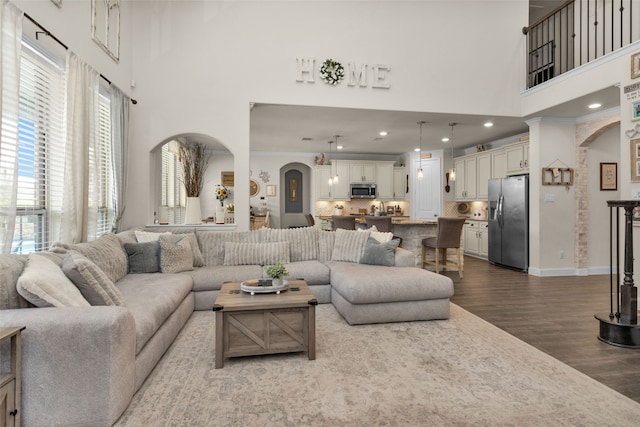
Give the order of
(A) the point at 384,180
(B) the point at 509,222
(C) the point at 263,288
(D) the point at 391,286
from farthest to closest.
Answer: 1. (A) the point at 384,180
2. (B) the point at 509,222
3. (D) the point at 391,286
4. (C) the point at 263,288

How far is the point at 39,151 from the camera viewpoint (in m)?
2.96

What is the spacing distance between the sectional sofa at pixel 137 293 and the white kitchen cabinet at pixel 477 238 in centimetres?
429

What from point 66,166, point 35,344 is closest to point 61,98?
point 66,166

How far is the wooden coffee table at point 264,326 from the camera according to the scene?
8.60ft

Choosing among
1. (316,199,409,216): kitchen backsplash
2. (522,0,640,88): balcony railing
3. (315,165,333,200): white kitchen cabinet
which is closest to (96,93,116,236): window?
(315,165,333,200): white kitchen cabinet

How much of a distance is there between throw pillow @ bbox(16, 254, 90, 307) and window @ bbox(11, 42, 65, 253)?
80 centimetres

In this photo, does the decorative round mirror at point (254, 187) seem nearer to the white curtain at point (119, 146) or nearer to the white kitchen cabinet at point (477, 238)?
the white curtain at point (119, 146)

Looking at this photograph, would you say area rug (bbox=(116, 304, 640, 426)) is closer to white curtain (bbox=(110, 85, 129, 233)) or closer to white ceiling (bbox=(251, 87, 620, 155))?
white curtain (bbox=(110, 85, 129, 233))

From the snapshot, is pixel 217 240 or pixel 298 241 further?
pixel 298 241

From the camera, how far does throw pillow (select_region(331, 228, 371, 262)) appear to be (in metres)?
4.50

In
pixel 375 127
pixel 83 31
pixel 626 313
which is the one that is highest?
pixel 83 31

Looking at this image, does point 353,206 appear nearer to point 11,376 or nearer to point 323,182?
point 323,182

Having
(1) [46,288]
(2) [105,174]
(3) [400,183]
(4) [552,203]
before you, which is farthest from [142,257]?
(3) [400,183]

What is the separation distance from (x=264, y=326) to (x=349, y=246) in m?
2.08
